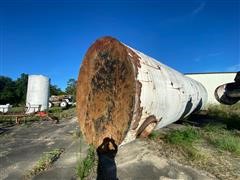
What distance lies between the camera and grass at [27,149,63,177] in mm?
4750

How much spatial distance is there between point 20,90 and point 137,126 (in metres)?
45.2

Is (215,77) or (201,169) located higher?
(215,77)

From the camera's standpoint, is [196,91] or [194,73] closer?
[196,91]

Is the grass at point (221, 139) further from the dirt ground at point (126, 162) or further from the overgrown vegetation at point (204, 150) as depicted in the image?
the dirt ground at point (126, 162)

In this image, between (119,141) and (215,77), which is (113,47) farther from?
(215,77)

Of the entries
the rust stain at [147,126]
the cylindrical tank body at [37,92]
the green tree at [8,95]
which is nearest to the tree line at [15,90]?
the green tree at [8,95]

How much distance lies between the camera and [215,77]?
2139cm

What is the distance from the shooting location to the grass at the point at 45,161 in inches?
187

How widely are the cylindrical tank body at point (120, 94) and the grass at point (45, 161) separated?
1316 mm

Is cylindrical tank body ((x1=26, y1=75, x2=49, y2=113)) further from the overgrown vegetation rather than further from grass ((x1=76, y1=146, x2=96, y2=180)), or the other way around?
grass ((x1=76, y1=146, x2=96, y2=180))

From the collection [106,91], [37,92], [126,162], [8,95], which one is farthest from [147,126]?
[8,95]

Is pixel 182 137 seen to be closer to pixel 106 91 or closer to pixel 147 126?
pixel 147 126

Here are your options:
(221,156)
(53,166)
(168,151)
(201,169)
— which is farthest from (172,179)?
(53,166)

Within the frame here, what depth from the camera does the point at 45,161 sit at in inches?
203
